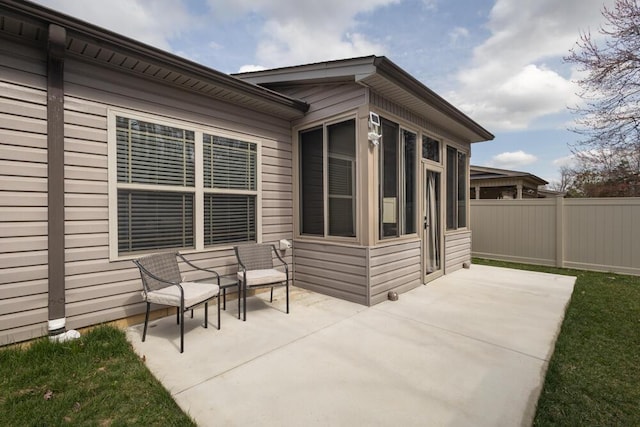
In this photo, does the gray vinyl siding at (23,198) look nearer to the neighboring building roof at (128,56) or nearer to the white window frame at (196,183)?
the neighboring building roof at (128,56)

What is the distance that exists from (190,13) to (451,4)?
449 cm

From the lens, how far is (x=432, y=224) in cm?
527

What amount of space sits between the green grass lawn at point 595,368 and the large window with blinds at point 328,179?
2.46m

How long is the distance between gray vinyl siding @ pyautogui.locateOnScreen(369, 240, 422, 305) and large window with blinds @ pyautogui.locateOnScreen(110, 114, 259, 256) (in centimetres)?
182

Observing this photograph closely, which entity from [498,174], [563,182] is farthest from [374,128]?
[563,182]

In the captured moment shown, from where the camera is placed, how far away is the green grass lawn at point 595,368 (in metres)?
1.74

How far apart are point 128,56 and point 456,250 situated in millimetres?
6175

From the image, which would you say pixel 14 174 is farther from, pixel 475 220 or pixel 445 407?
pixel 475 220

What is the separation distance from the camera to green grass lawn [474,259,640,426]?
1741 mm

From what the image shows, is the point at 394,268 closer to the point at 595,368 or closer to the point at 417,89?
the point at 595,368

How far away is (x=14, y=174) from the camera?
8.16 feet

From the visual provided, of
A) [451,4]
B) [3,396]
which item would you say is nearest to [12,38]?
[3,396]

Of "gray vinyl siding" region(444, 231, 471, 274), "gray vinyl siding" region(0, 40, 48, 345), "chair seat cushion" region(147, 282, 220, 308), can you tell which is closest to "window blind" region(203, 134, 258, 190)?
"chair seat cushion" region(147, 282, 220, 308)

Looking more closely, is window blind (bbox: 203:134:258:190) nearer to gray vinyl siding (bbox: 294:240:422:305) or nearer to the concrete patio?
gray vinyl siding (bbox: 294:240:422:305)
